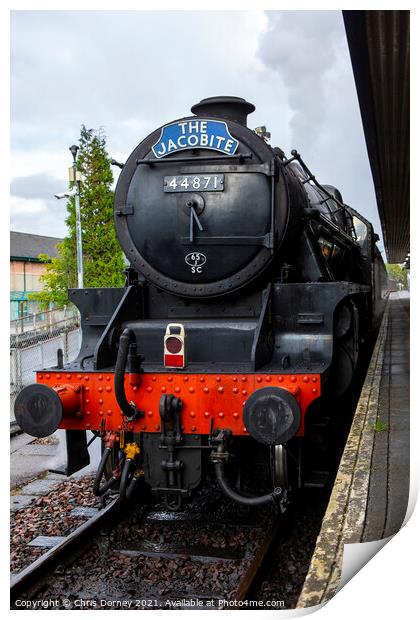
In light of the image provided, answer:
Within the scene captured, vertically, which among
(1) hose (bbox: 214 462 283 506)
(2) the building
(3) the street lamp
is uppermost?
(3) the street lamp

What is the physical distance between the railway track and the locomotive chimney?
255 centimetres

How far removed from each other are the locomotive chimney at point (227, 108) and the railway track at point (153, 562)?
2547 millimetres

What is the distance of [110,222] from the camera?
5.09 m

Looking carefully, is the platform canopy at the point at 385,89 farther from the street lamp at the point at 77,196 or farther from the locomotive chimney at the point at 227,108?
the street lamp at the point at 77,196

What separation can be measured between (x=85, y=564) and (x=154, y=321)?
152cm

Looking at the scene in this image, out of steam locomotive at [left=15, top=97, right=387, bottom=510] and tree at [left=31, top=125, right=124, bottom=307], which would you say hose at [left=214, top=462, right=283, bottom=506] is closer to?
steam locomotive at [left=15, top=97, right=387, bottom=510]

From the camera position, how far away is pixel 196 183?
13.1ft

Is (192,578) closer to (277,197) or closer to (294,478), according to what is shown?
(294,478)

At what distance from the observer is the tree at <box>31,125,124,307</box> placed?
4637 millimetres

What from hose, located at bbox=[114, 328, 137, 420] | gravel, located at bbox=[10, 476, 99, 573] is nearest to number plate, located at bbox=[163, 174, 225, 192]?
hose, located at bbox=[114, 328, 137, 420]

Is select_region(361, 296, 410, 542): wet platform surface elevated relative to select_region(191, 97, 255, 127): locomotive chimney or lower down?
lower down

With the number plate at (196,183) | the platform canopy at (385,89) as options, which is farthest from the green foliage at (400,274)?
the number plate at (196,183)

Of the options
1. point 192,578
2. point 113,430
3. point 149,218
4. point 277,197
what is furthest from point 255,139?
point 192,578

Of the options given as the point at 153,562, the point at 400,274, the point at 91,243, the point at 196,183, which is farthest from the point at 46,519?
the point at 400,274
